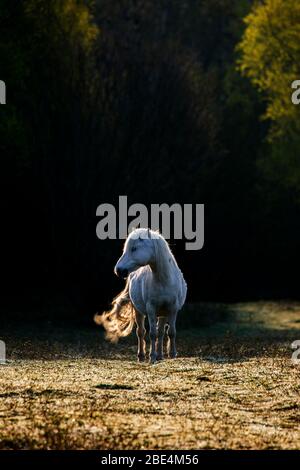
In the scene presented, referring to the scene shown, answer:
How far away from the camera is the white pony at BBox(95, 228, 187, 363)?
56.8ft

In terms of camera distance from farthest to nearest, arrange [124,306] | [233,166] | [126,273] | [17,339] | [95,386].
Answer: [233,166] < [17,339] < [124,306] < [126,273] < [95,386]

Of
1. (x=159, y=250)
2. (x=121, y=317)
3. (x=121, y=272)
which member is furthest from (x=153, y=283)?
(x=121, y=317)

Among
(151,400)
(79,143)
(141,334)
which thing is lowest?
(141,334)

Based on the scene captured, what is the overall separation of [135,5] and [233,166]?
11424 mm

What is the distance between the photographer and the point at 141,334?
1950cm

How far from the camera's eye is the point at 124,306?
2048 cm

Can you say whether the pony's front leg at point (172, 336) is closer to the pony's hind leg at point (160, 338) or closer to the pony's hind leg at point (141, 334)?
the pony's hind leg at point (160, 338)

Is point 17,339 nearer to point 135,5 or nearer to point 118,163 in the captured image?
point 118,163

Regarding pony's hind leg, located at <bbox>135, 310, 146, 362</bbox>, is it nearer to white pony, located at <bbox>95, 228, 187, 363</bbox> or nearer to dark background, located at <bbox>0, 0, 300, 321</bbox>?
white pony, located at <bbox>95, 228, 187, 363</bbox>

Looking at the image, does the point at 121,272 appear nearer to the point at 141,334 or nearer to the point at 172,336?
the point at 172,336

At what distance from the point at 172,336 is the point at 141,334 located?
106cm

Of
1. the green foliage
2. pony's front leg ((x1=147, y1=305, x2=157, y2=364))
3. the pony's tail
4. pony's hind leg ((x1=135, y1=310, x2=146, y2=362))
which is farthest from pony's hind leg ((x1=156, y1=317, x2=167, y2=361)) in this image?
the green foliage

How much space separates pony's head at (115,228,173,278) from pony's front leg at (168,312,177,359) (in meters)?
0.98
